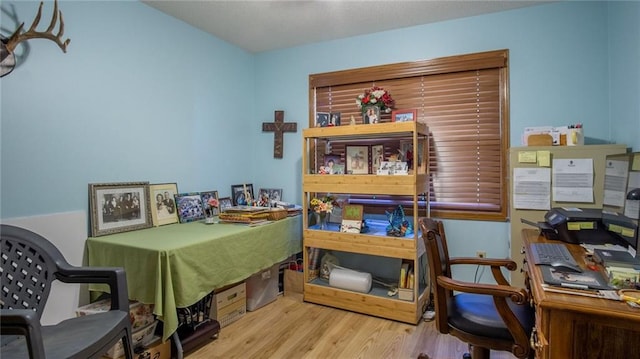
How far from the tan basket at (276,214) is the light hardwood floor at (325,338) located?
2.60 feet

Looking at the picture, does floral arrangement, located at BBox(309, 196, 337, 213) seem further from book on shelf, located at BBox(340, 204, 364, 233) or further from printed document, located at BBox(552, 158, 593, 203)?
printed document, located at BBox(552, 158, 593, 203)

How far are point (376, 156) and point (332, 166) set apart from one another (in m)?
0.41

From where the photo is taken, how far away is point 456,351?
2.20 meters

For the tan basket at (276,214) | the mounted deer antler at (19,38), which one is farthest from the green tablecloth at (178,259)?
the mounted deer antler at (19,38)

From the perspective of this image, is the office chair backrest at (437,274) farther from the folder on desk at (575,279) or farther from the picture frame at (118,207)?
the picture frame at (118,207)

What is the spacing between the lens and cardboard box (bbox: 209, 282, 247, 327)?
248cm

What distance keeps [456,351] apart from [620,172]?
143cm

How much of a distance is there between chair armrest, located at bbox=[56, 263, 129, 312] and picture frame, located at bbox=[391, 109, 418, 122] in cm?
226

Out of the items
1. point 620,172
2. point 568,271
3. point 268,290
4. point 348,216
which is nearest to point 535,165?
point 620,172

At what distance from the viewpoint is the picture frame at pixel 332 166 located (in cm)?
299

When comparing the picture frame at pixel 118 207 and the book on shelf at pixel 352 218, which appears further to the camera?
the book on shelf at pixel 352 218

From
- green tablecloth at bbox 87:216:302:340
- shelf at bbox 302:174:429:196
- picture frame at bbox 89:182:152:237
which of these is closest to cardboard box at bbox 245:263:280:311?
green tablecloth at bbox 87:216:302:340

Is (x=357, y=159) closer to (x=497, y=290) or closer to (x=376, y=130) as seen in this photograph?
(x=376, y=130)

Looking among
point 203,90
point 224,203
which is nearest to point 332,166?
point 224,203
